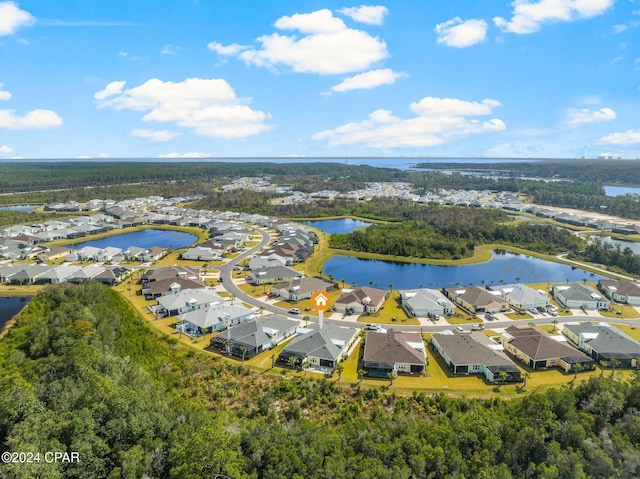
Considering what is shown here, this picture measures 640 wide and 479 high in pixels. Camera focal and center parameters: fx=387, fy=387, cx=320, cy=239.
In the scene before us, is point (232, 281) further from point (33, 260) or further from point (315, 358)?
point (33, 260)

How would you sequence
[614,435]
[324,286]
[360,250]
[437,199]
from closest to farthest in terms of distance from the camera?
[614,435] → [324,286] → [360,250] → [437,199]

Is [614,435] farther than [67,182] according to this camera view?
No

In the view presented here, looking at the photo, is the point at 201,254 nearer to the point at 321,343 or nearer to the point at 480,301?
the point at 321,343

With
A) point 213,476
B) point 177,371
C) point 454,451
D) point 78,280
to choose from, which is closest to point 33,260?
point 78,280

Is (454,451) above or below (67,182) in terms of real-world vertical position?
below

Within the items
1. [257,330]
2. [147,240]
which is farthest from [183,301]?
[147,240]

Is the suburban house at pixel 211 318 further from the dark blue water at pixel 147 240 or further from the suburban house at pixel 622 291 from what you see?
the suburban house at pixel 622 291

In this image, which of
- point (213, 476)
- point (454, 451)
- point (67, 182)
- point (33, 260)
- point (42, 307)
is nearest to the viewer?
point (213, 476)

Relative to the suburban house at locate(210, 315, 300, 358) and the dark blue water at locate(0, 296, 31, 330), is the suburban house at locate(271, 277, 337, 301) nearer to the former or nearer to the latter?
the suburban house at locate(210, 315, 300, 358)
